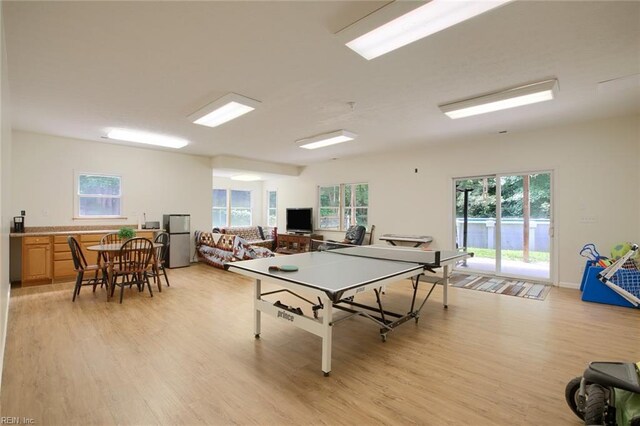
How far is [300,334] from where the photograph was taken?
308cm

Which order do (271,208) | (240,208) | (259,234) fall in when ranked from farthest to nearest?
(271,208)
(240,208)
(259,234)

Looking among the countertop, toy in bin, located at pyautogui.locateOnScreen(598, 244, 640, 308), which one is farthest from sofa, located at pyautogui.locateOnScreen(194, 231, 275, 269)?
toy in bin, located at pyautogui.locateOnScreen(598, 244, 640, 308)

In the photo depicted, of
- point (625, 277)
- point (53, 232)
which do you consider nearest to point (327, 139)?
point (625, 277)

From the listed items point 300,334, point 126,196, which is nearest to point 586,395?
point 300,334

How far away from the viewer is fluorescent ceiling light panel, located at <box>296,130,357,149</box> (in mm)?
5163

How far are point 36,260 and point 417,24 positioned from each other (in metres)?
6.36

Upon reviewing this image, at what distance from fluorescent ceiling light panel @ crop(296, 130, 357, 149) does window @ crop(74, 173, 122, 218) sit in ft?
13.0

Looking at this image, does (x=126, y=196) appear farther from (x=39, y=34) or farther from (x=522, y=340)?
(x=522, y=340)

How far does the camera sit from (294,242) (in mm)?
8766

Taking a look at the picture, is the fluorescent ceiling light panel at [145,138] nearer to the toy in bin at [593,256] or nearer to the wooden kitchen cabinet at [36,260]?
the wooden kitchen cabinet at [36,260]

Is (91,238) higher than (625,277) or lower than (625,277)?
higher

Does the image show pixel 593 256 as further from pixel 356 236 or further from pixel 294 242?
pixel 294 242

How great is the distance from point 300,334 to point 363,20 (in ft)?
9.31

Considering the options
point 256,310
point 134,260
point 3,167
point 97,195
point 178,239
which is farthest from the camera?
point 178,239
